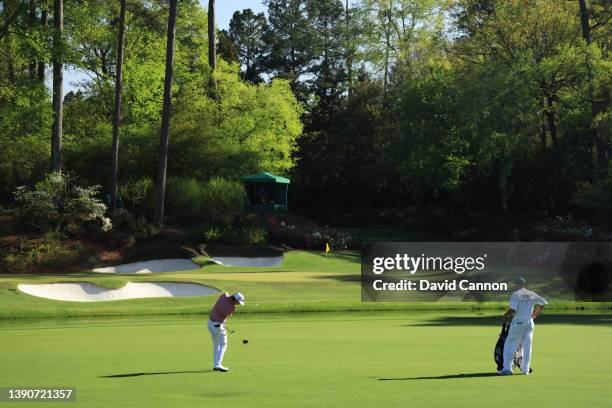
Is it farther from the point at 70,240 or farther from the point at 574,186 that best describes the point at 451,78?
the point at 70,240

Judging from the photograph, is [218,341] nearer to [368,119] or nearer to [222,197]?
[222,197]

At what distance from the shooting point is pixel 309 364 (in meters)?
17.8

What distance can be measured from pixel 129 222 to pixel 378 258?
14.8m

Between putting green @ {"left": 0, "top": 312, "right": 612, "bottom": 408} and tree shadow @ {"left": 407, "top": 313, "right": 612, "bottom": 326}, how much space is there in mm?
283

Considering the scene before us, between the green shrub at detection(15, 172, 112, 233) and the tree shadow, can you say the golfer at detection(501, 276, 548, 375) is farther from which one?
the green shrub at detection(15, 172, 112, 233)

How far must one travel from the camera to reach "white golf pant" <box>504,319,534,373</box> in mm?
16219

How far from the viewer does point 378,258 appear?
43719 mm

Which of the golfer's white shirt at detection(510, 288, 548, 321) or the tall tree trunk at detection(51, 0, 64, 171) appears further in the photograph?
the tall tree trunk at detection(51, 0, 64, 171)

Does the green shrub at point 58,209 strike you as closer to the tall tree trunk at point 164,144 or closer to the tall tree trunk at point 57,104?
the tall tree trunk at point 57,104

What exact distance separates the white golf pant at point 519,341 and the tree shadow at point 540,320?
40.9 feet

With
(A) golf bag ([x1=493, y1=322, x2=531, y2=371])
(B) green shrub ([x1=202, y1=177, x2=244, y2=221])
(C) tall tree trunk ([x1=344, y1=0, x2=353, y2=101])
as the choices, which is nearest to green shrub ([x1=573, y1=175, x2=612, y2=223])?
(B) green shrub ([x1=202, y1=177, x2=244, y2=221])

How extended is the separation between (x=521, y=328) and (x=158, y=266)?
3133 centimetres

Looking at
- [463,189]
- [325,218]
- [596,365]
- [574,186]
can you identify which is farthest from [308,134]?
[596,365]

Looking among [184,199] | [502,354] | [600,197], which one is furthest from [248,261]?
[502,354]
